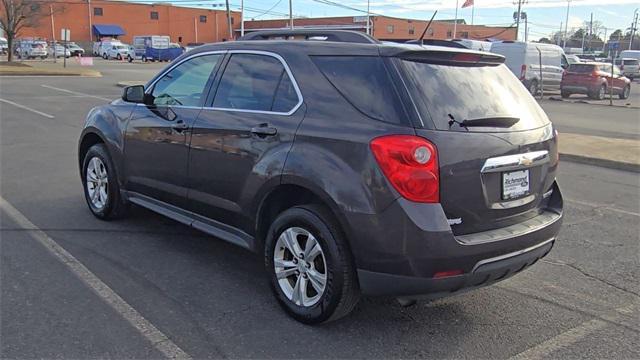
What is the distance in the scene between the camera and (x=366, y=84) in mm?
3443

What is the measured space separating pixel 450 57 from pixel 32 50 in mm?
63883

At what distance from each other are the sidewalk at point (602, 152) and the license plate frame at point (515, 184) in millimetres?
6588

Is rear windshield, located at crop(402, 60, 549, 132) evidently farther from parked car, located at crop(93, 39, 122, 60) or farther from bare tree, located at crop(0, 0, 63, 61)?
parked car, located at crop(93, 39, 122, 60)

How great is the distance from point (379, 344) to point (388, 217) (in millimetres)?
811

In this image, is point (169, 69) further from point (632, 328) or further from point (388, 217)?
point (632, 328)

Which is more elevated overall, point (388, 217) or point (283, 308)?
point (388, 217)

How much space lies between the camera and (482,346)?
134 inches

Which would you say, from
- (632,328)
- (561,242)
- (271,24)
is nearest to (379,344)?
(632,328)

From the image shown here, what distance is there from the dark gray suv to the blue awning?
282 feet

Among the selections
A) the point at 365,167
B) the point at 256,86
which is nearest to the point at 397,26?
the point at 256,86

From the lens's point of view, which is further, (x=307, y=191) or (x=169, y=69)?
(x=169, y=69)

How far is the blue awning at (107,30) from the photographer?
271 ft

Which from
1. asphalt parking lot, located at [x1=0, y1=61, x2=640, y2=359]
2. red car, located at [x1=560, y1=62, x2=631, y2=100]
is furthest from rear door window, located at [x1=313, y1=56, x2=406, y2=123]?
red car, located at [x1=560, y1=62, x2=631, y2=100]

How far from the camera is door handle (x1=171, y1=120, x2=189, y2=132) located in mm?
4505
